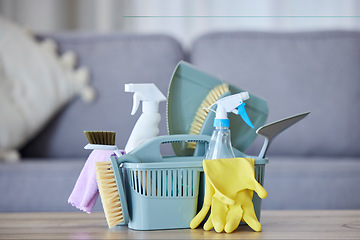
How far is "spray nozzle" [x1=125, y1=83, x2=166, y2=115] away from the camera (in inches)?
Answer: 29.0

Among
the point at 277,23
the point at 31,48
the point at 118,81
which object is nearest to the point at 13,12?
the point at 31,48

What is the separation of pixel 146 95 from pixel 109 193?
163 millimetres

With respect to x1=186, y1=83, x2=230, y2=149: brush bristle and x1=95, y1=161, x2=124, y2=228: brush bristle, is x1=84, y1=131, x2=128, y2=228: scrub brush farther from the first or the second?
x1=186, y1=83, x2=230, y2=149: brush bristle

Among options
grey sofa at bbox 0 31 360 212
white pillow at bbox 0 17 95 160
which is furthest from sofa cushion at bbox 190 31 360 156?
white pillow at bbox 0 17 95 160

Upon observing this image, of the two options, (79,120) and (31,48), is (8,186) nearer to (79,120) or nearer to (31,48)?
(79,120)

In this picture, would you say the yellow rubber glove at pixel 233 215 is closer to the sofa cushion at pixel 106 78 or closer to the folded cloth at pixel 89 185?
the folded cloth at pixel 89 185

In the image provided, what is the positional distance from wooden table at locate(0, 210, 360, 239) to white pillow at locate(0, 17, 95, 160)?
0.89m

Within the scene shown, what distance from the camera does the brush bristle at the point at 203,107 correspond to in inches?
30.2

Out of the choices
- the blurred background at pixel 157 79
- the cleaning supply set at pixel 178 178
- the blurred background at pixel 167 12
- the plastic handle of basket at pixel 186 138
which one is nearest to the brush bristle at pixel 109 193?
the cleaning supply set at pixel 178 178

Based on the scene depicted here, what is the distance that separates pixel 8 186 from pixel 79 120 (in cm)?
50


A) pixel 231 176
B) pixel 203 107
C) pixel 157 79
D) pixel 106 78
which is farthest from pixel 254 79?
pixel 231 176

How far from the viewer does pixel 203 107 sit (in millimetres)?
781

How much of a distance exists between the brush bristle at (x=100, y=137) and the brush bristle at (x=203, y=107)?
14cm

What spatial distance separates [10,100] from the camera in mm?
1724
